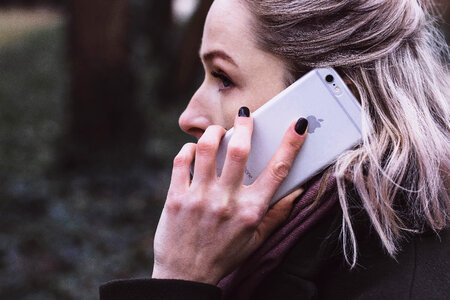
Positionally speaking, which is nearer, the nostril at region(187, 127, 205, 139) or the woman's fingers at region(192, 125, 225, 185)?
the woman's fingers at region(192, 125, 225, 185)

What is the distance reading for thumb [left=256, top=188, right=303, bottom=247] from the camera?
168 cm

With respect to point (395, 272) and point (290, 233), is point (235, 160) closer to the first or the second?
point (290, 233)

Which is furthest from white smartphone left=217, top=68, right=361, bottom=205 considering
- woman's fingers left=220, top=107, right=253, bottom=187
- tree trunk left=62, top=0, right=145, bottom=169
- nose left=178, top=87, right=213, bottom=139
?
tree trunk left=62, top=0, right=145, bottom=169

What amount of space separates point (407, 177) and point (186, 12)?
11.6 m

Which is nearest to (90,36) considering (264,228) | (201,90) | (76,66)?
(76,66)

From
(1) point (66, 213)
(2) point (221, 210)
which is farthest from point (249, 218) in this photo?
(1) point (66, 213)

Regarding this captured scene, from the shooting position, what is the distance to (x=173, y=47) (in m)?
9.62

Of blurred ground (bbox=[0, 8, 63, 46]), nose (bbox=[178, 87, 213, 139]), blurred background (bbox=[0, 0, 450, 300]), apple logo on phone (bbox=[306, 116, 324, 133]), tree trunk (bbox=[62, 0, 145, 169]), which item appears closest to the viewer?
apple logo on phone (bbox=[306, 116, 324, 133])

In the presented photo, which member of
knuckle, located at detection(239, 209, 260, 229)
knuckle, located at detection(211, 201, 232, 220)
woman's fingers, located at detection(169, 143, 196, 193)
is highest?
woman's fingers, located at detection(169, 143, 196, 193)

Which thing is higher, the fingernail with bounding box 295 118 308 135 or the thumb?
the fingernail with bounding box 295 118 308 135

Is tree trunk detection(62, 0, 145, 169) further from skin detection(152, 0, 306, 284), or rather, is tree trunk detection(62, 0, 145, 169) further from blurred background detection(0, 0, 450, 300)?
skin detection(152, 0, 306, 284)

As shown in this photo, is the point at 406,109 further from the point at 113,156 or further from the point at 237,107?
the point at 113,156

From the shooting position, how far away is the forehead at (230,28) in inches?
70.0

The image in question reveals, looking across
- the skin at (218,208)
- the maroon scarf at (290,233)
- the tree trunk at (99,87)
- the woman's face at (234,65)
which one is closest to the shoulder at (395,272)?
the maroon scarf at (290,233)
